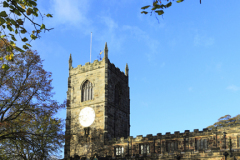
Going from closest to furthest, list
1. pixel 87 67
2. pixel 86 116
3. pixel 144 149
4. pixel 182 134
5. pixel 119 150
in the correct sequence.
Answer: pixel 182 134 → pixel 144 149 → pixel 119 150 → pixel 86 116 → pixel 87 67

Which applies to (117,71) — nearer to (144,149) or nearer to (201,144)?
(144,149)

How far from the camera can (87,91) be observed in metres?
50.3


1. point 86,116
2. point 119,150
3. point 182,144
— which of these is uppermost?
point 86,116

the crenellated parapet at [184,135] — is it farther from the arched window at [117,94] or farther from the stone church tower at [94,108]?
the arched window at [117,94]

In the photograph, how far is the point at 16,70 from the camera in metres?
22.4

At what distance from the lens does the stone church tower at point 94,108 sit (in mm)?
47031

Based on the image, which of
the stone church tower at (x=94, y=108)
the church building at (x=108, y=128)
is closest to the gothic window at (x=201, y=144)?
the church building at (x=108, y=128)

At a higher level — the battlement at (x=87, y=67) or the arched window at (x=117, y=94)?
the battlement at (x=87, y=67)

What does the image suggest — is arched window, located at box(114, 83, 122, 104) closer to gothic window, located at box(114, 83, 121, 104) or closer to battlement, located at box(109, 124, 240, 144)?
gothic window, located at box(114, 83, 121, 104)

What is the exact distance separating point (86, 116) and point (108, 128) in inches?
172

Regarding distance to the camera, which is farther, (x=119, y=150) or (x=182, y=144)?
(x=119, y=150)

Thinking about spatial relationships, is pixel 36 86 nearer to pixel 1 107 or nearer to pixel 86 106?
pixel 1 107

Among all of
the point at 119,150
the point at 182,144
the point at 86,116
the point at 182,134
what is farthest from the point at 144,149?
the point at 86,116

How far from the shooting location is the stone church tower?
154ft
